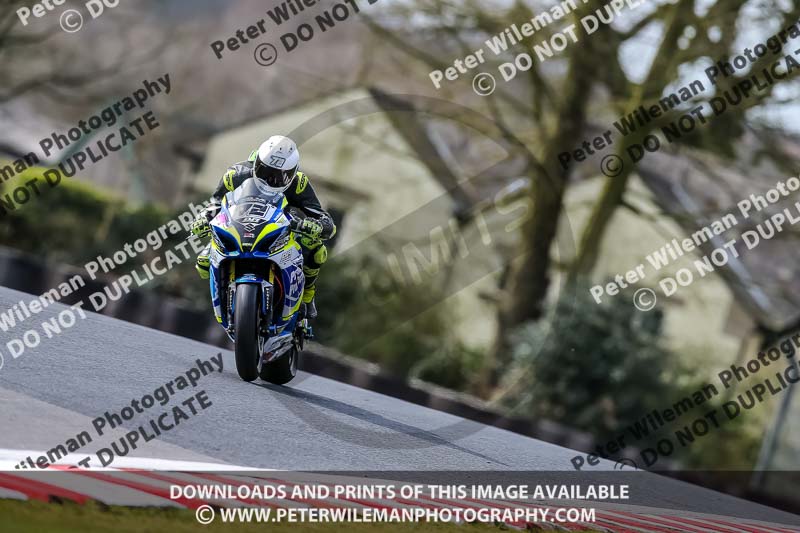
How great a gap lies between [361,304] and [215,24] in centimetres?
2925

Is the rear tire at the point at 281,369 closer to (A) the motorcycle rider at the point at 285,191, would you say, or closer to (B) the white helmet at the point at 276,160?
(A) the motorcycle rider at the point at 285,191

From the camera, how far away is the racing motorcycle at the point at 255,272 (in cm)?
796

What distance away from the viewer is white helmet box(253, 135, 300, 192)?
7.99 metres

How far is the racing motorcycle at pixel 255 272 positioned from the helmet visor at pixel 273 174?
7 centimetres

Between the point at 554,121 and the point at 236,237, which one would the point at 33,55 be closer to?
the point at 554,121

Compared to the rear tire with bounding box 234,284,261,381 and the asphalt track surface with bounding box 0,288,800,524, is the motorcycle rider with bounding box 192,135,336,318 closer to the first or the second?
the rear tire with bounding box 234,284,261,381

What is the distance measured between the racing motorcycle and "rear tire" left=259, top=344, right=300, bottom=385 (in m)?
0.26

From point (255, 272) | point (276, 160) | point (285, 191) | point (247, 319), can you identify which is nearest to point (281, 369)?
point (255, 272)

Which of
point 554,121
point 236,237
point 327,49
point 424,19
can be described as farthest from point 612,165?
point 327,49

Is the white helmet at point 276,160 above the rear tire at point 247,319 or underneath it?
above

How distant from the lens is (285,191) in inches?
335

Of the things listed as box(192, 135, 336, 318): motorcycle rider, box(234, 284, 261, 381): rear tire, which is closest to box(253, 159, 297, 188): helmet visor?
box(192, 135, 336, 318): motorcycle rider

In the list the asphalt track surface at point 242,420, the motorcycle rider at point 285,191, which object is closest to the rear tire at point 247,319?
the asphalt track surface at point 242,420

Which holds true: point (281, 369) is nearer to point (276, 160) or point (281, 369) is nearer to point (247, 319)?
point (247, 319)
